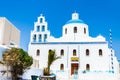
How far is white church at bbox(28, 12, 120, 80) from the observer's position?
3391 centimetres

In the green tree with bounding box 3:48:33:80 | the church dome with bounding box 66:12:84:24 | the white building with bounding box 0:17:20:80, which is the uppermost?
the church dome with bounding box 66:12:84:24

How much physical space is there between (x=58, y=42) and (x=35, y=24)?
4.71 meters

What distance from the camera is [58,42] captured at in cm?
3562

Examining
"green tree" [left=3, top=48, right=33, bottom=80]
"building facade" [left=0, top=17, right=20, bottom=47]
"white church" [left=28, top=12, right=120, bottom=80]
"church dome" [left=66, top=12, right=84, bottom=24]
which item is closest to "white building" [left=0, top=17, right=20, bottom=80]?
"building facade" [left=0, top=17, right=20, bottom=47]

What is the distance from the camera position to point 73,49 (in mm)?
35031

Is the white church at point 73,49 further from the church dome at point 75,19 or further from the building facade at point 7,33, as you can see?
the building facade at point 7,33

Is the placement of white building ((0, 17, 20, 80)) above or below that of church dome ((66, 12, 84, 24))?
below

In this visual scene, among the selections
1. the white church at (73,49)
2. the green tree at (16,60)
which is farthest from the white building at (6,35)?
the white church at (73,49)

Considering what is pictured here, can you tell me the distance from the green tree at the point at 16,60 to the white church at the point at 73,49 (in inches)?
421

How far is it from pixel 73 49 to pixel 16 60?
15350mm

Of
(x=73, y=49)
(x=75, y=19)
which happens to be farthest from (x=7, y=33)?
(x=75, y=19)

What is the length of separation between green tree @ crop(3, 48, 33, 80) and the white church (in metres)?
10.7

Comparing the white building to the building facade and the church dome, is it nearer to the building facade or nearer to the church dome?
the building facade

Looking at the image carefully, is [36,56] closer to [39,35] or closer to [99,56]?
[39,35]
